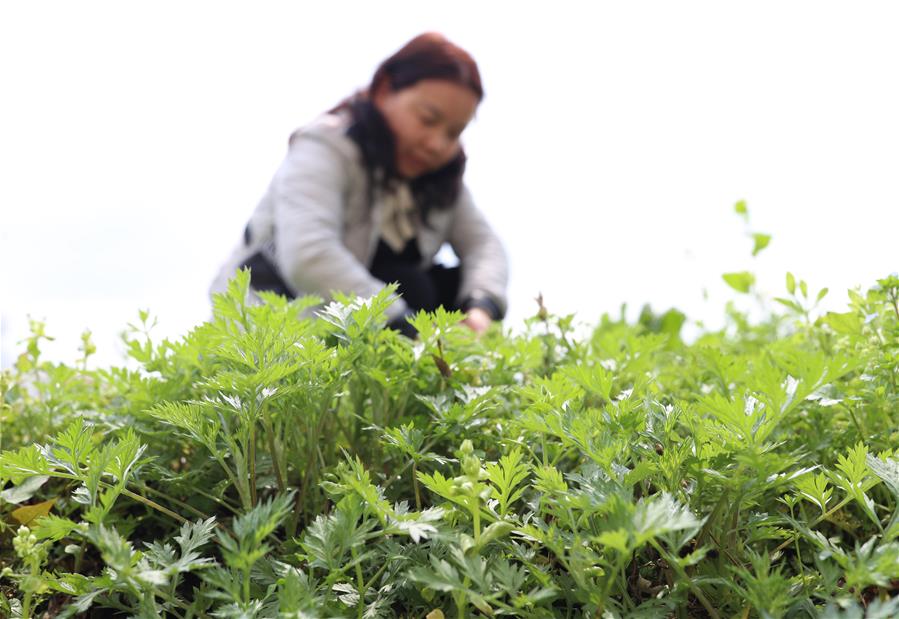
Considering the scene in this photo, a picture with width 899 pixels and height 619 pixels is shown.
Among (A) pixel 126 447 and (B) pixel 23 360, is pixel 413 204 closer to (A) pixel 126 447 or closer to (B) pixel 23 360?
(B) pixel 23 360

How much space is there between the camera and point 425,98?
14.7ft

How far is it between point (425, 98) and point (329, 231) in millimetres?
1149

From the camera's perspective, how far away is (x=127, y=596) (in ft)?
3.29

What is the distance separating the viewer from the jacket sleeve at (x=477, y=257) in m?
4.96

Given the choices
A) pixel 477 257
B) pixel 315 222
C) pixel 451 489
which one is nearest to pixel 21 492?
pixel 451 489

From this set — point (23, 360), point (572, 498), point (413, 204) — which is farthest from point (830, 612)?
point (413, 204)

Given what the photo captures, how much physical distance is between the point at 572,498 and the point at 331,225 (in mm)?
3507

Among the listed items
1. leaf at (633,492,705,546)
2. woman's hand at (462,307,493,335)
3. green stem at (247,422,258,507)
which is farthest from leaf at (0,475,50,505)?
woman's hand at (462,307,493,335)

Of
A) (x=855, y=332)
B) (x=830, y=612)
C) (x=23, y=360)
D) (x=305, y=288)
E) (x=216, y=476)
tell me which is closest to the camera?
(x=830, y=612)

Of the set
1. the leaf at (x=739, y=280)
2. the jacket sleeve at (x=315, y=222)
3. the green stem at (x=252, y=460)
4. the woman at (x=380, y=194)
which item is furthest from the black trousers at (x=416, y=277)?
the green stem at (x=252, y=460)

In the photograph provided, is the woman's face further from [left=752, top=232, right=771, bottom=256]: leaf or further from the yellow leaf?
the yellow leaf

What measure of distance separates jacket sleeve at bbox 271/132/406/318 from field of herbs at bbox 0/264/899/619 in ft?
7.46

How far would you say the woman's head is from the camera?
450cm

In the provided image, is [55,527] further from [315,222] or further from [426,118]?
[426,118]
